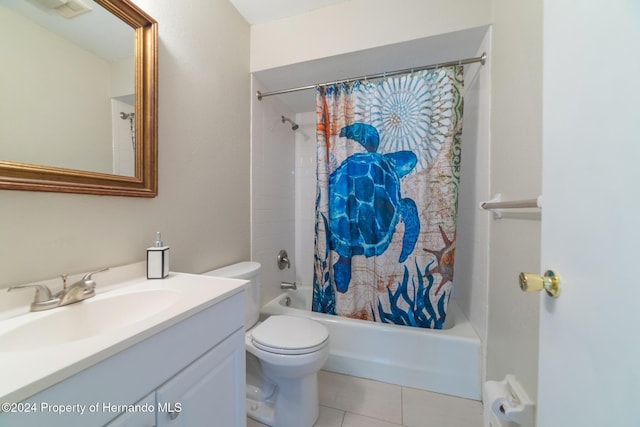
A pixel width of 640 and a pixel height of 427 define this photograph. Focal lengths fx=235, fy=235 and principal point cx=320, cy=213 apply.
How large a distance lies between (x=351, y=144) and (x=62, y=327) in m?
1.54

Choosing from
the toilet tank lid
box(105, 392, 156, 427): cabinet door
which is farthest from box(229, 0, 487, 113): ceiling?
box(105, 392, 156, 427): cabinet door

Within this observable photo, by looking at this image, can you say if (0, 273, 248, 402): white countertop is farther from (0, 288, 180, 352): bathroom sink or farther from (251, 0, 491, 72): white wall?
(251, 0, 491, 72): white wall

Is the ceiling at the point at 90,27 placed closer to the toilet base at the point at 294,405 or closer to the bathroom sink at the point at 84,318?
the bathroom sink at the point at 84,318

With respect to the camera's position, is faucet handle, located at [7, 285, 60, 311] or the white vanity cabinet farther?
faucet handle, located at [7, 285, 60, 311]

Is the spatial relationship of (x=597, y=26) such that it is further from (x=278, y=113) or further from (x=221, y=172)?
(x=278, y=113)

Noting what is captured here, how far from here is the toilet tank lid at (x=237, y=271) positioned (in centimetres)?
125

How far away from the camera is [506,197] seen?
111 cm

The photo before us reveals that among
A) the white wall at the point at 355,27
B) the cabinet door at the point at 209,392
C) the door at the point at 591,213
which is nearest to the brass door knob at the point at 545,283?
the door at the point at 591,213

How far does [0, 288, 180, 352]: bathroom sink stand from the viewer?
559mm

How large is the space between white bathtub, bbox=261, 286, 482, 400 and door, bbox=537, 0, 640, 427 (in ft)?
3.16

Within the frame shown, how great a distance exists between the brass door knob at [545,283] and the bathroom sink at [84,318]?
2.91 ft

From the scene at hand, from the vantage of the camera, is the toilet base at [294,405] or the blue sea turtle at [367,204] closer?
the toilet base at [294,405]

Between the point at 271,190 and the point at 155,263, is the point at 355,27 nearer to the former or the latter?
the point at 271,190

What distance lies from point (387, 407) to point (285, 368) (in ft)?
2.10
